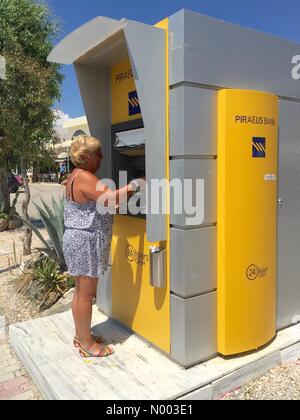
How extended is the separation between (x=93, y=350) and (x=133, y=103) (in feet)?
6.22

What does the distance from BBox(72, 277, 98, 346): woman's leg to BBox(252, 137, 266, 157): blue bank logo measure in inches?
57.2

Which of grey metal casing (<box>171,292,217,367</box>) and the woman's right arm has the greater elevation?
the woman's right arm

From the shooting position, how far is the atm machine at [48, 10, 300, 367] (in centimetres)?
242

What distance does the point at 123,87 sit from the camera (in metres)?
3.04

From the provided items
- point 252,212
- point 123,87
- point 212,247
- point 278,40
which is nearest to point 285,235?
point 252,212

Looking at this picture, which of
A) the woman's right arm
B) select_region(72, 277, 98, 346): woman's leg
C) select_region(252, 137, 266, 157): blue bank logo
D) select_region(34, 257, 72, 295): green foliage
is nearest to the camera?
the woman's right arm

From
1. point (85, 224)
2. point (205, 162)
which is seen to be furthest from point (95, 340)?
point (205, 162)

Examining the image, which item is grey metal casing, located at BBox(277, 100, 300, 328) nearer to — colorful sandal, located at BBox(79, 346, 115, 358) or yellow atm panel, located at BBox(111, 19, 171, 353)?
yellow atm panel, located at BBox(111, 19, 171, 353)

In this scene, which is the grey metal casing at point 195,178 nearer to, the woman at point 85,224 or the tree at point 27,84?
the woman at point 85,224

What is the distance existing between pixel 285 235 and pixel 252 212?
648 millimetres

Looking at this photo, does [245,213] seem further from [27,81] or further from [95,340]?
[27,81]

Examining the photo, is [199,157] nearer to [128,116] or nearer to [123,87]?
[128,116]

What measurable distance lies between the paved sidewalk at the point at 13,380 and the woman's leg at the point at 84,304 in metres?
0.50

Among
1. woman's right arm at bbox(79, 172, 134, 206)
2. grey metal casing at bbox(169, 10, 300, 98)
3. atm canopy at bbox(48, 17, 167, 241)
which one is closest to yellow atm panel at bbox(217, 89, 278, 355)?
grey metal casing at bbox(169, 10, 300, 98)
